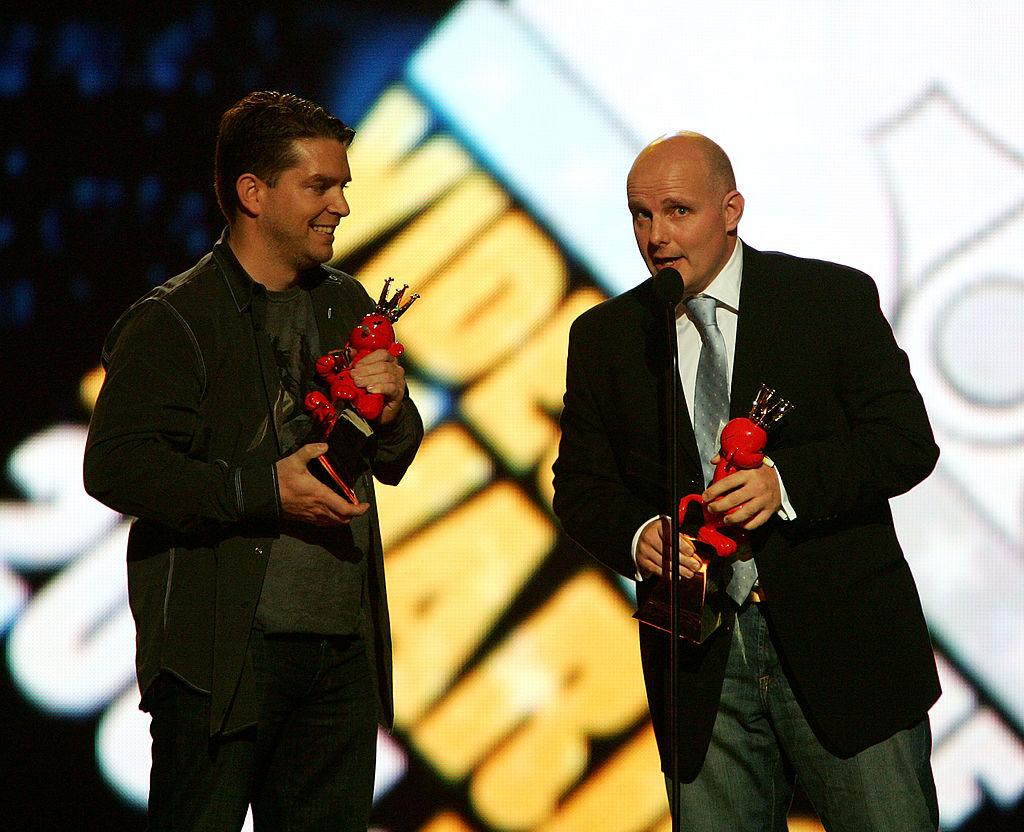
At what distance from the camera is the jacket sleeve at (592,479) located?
174cm

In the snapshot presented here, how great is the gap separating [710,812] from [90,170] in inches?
83.6

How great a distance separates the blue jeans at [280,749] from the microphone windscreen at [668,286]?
2.40 ft

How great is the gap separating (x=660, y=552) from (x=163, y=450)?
0.73m

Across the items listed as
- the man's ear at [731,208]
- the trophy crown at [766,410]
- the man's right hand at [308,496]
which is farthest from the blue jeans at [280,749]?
the man's ear at [731,208]

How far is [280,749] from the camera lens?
6.03 ft

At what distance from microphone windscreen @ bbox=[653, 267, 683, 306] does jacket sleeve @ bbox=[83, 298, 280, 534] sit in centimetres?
62

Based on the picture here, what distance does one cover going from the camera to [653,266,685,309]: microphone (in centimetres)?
156

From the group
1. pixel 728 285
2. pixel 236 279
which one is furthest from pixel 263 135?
pixel 728 285

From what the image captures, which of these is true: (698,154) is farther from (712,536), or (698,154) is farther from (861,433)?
(712,536)

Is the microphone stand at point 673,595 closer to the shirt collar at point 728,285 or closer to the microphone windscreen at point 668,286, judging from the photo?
the microphone windscreen at point 668,286

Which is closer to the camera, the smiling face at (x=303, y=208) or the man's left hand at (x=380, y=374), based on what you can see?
the man's left hand at (x=380, y=374)

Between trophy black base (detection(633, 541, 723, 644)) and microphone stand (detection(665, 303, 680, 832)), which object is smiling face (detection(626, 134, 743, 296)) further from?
trophy black base (detection(633, 541, 723, 644))

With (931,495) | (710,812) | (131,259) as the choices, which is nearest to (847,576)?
(710,812)

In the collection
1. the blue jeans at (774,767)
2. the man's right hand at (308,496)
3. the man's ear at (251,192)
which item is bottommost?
the blue jeans at (774,767)
